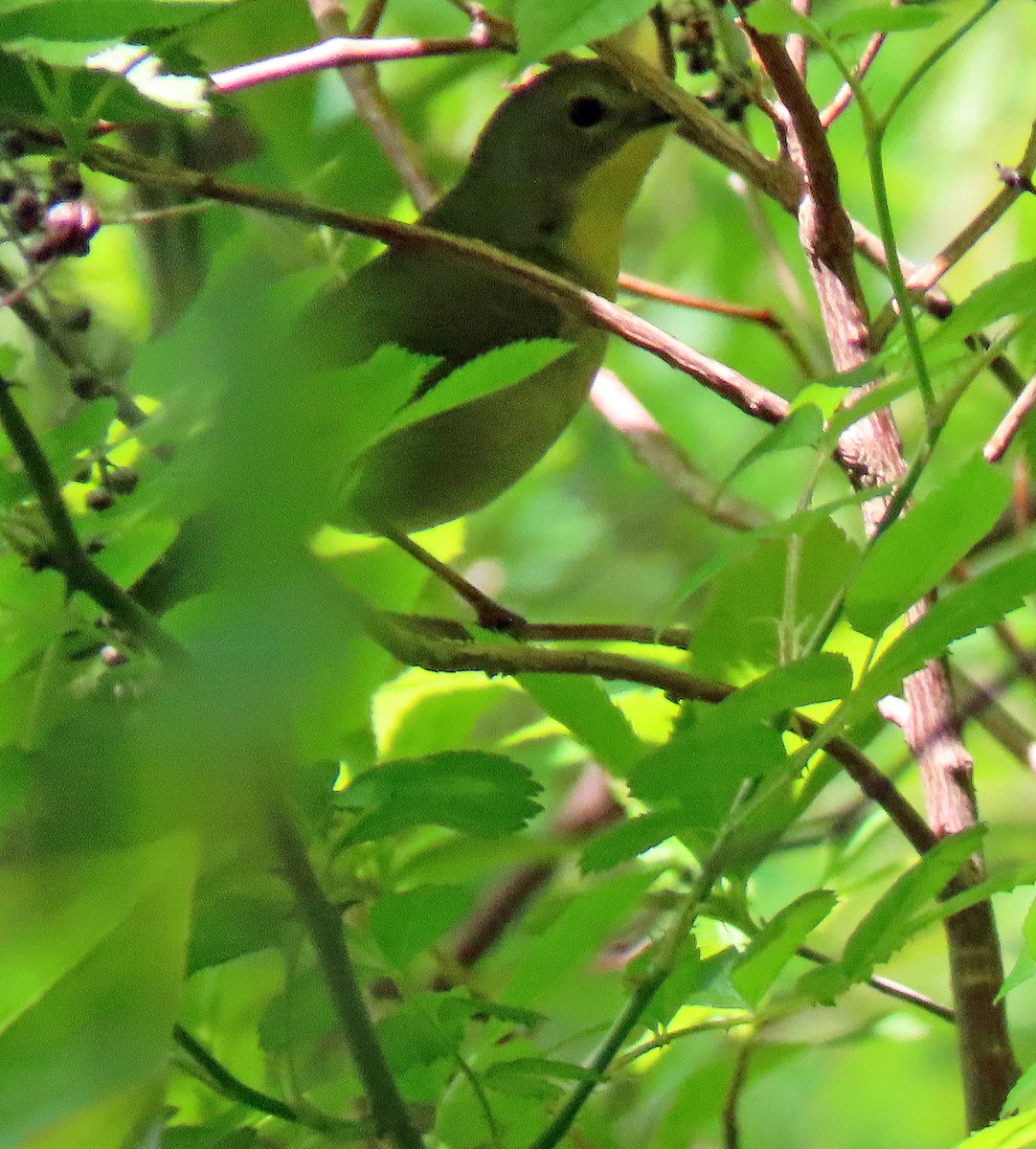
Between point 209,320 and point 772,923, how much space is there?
412mm

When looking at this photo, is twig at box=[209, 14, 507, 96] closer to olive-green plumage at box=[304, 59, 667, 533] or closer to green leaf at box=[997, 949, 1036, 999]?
olive-green plumage at box=[304, 59, 667, 533]

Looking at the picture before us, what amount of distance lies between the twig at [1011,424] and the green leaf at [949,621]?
0.31 metres

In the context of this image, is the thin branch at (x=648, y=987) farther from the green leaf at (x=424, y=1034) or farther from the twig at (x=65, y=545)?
the twig at (x=65, y=545)

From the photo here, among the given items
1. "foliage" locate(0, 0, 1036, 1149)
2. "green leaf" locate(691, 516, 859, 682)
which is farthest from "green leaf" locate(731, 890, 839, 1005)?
"green leaf" locate(691, 516, 859, 682)

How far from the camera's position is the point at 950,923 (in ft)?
3.25

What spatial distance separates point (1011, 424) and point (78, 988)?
2.09 feet

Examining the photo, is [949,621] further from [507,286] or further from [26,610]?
[507,286]

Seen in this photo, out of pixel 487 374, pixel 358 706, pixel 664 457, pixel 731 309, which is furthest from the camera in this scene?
pixel 664 457

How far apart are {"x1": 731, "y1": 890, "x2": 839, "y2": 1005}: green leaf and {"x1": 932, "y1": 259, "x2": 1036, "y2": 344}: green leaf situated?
241mm

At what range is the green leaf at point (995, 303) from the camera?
59 cm

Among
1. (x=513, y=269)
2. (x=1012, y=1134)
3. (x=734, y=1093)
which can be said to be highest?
(x=513, y=269)

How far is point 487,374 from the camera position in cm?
72

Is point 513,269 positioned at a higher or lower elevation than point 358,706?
higher

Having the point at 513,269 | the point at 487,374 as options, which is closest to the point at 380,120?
the point at 513,269
